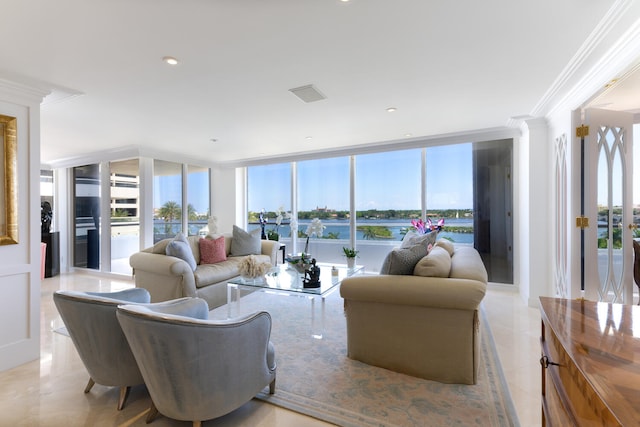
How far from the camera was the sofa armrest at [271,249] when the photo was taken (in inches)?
200

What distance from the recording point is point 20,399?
6.64 ft

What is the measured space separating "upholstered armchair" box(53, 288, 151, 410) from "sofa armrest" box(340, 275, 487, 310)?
155 cm

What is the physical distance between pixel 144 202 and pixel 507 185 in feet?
19.8

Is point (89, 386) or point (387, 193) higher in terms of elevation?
point (387, 193)

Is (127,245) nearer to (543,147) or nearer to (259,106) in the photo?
(259,106)

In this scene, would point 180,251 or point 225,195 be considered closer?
point 180,251

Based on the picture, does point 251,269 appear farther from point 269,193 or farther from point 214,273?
point 269,193

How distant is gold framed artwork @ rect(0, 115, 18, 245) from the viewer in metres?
2.46

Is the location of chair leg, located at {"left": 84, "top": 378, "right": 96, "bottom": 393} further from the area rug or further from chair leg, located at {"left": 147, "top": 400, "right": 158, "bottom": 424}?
the area rug

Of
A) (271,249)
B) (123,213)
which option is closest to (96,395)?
(271,249)

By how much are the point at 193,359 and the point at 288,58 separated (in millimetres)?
2059

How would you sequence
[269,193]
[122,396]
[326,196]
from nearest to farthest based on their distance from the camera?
1. [122,396]
2. [326,196]
3. [269,193]

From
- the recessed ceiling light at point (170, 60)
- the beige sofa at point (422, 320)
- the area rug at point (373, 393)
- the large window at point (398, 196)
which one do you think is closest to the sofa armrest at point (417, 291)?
the beige sofa at point (422, 320)

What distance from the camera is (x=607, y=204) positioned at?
2932 mm
